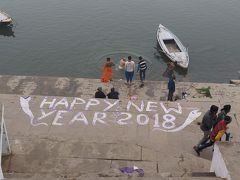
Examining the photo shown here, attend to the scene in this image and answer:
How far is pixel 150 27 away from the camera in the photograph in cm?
2847

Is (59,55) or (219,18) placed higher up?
(219,18)

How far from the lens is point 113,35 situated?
27.2 m

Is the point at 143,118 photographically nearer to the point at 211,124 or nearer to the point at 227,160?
the point at 211,124

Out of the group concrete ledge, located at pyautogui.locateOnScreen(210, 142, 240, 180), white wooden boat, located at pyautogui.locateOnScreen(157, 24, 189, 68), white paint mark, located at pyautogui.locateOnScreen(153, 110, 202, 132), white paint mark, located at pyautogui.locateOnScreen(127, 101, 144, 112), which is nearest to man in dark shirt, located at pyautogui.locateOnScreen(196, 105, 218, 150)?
white paint mark, located at pyautogui.locateOnScreen(153, 110, 202, 132)

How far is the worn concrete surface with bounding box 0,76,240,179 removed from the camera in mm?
9750

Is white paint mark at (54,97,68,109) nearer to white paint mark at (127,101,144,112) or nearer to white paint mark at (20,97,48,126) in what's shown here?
white paint mark at (20,97,48,126)

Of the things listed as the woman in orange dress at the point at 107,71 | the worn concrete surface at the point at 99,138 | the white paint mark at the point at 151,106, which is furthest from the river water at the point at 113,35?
the worn concrete surface at the point at 99,138

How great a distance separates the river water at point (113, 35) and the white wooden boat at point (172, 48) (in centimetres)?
63

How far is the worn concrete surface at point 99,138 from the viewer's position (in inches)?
384

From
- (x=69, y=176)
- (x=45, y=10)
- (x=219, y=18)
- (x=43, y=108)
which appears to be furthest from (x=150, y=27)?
(x=69, y=176)

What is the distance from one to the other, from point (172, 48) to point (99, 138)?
13903 mm

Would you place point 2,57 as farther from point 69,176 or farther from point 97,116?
point 69,176

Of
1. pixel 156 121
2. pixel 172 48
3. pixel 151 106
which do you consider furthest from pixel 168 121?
pixel 172 48

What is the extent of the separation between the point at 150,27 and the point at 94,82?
12.4 m
